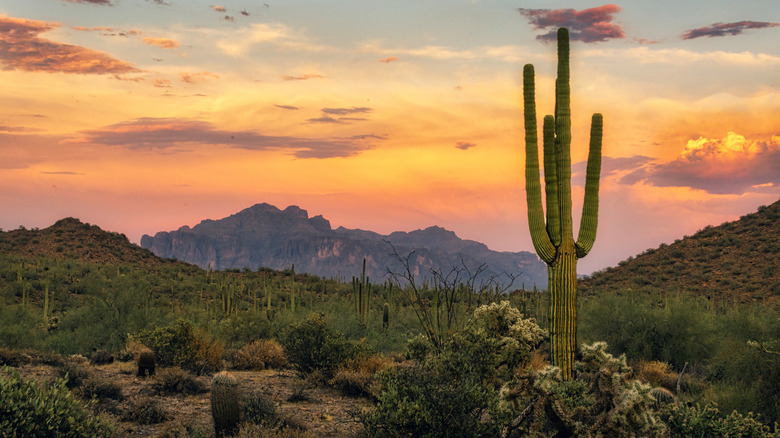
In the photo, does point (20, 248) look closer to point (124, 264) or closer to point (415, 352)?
point (124, 264)

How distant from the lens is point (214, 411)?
10.8 meters

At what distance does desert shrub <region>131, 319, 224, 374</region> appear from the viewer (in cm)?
1706

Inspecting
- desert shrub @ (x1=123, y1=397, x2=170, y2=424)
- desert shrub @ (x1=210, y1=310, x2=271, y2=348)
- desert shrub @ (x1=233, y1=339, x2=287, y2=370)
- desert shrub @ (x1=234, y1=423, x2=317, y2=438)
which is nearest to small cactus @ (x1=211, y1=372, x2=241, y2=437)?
desert shrub @ (x1=234, y1=423, x2=317, y2=438)

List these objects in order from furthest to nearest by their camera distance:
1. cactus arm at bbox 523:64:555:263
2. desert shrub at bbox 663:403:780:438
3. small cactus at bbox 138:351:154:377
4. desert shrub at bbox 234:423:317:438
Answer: small cactus at bbox 138:351:154:377 → cactus arm at bbox 523:64:555:263 → desert shrub at bbox 234:423:317:438 → desert shrub at bbox 663:403:780:438

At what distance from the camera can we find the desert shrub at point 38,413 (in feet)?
25.8

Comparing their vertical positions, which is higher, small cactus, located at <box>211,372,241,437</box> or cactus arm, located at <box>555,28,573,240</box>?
cactus arm, located at <box>555,28,573,240</box>

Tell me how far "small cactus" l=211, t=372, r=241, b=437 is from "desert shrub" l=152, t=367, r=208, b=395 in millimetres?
4256

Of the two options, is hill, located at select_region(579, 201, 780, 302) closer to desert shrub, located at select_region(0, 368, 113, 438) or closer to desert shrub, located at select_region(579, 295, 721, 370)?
desert shrub, located at select_region(579, 295, 721, 370)

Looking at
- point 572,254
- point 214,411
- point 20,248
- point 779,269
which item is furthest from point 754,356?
point 20,248

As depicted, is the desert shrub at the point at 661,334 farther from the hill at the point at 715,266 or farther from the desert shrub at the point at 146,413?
the hill at the point at 715,266

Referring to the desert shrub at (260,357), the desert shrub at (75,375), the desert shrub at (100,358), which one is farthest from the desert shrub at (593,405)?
the desert shrub at (100,358)

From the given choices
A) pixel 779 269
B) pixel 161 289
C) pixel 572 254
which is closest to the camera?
pixel 572 254

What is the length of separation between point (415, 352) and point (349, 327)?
9.75 m

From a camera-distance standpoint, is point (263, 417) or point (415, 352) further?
point (415, 352)
